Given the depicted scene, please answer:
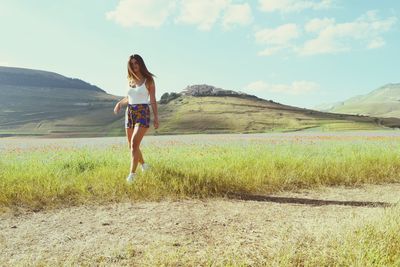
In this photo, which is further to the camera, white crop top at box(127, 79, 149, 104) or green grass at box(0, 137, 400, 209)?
white crop top at box(127, 79, 149, 104)

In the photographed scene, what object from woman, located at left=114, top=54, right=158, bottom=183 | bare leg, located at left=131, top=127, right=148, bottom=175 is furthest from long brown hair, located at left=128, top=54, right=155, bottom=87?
bare leg, located at left=131, top=127, right=148, bottom=175

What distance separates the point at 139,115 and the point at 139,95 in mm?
345

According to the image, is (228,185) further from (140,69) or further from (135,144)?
(140,69)

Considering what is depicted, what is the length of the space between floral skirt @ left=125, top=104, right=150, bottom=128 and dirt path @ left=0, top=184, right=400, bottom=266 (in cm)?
151

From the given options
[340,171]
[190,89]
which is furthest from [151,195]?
[190,89]

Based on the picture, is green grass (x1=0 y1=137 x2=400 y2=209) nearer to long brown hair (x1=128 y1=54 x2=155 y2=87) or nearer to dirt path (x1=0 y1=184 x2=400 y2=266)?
dirt path (x1=0 y1=184 x2=400 y2=266)

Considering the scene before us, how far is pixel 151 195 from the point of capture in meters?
5.64

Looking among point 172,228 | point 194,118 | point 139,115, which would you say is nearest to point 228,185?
point 139,115

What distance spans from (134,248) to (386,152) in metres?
8.17

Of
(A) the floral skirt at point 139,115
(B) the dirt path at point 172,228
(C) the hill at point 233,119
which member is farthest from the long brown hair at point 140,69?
(C) the hill at point 233,119

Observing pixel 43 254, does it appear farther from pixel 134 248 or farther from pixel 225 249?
pixel 225 249

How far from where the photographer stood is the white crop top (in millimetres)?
6391

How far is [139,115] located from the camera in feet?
20.8

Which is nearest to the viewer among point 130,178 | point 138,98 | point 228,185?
point 130,178
